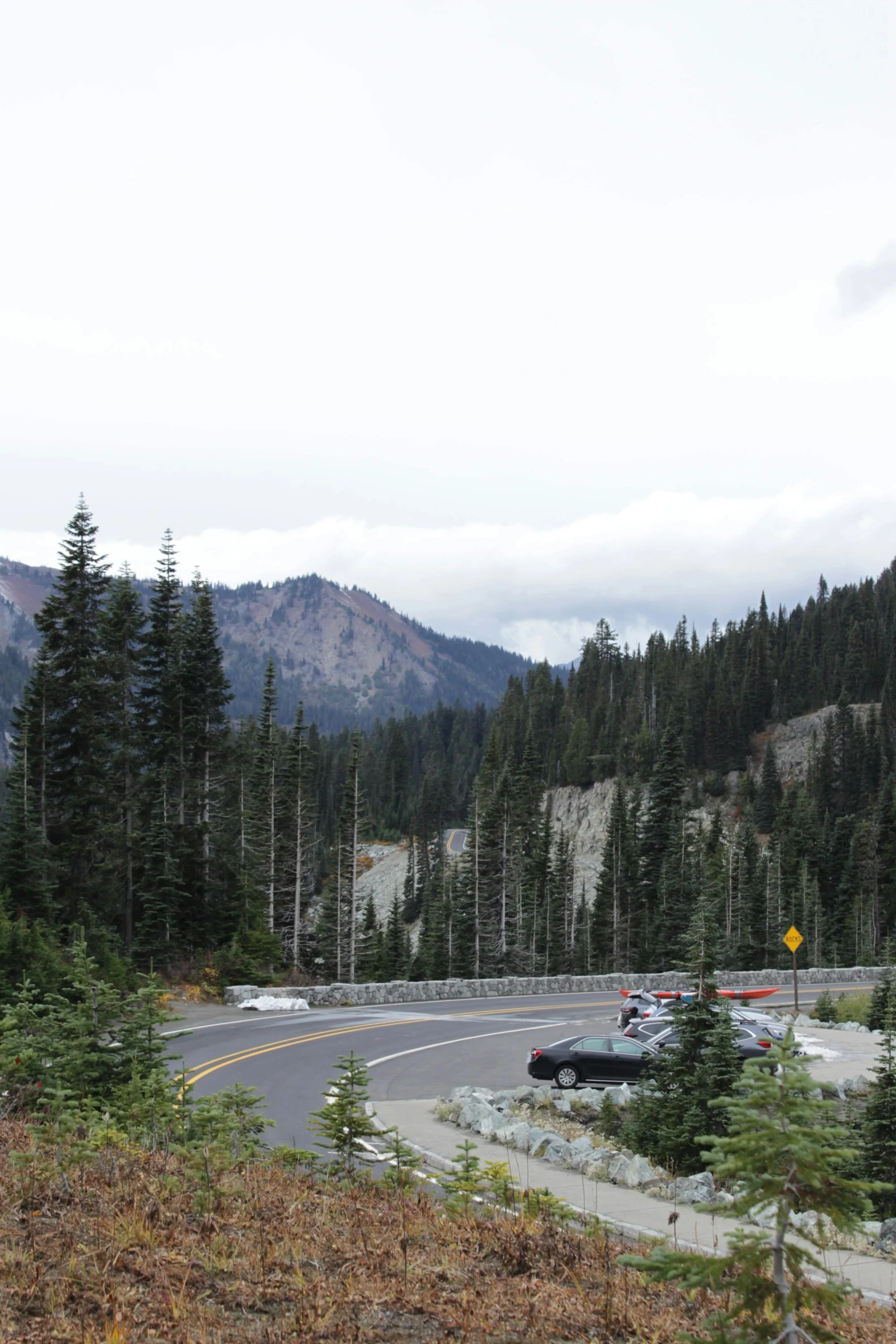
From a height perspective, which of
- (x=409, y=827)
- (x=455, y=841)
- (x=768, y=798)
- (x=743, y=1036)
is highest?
(x=768, y=798)

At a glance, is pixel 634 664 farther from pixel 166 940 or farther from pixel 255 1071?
pixel 255 1071

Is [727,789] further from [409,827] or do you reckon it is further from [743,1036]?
[743,1036]

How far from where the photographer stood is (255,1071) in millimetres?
19891

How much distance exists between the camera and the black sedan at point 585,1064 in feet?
64.6

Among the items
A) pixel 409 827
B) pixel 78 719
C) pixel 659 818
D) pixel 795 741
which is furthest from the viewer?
pixel 409 827

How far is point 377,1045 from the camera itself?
24.8 metres

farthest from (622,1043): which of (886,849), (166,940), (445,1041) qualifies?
(886,849)

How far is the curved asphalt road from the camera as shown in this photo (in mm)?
18672

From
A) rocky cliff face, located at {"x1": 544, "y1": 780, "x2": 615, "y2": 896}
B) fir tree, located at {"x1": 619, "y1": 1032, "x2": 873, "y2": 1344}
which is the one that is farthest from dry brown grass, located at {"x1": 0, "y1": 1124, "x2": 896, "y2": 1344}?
rocky cliff face, located at {"x1": 544, "y1": 780, "x2": 615, "y2": 896}

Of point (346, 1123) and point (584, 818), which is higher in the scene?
point (584, 818)

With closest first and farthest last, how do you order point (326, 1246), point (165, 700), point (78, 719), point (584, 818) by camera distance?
point (326, 1246) → point (78, 719) → point (165, 700) → point (584, 818)

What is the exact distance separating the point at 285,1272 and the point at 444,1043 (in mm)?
19898

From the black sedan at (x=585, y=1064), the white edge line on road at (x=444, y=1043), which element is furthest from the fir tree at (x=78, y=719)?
the black sedan at (x=585, y=1064)

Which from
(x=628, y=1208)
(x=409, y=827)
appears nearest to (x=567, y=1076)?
(x=628, y=1208)
